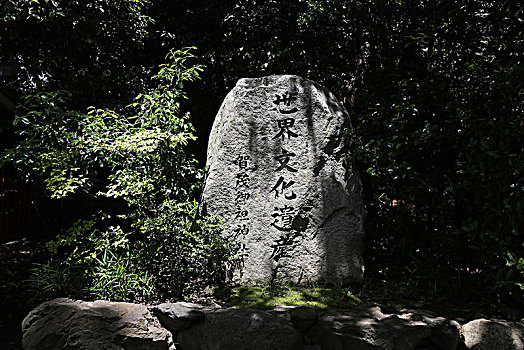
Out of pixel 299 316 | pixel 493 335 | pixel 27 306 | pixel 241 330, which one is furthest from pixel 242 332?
pixel 27 306

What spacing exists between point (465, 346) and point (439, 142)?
2.22 metres

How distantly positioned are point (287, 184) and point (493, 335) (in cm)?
230

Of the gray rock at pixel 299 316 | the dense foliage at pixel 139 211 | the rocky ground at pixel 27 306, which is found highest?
the dense foliage at pixel 139 211

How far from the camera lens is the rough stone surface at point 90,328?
10.4ft

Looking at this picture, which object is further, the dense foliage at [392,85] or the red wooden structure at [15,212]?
the red wooden structure at [15,212]

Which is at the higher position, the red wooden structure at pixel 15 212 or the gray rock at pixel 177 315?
the red wooden structure at pixel 15 212

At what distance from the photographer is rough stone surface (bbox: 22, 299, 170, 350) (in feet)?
10.4

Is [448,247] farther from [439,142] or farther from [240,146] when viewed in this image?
[240,146]

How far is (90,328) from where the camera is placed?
3.19m

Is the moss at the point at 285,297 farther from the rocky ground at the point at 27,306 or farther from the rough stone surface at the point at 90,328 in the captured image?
the rough stone surface at the point at 90,328

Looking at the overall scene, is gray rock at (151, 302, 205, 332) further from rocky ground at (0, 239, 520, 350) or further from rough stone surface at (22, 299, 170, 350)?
rocky ground at (0, 239, 520, 350)

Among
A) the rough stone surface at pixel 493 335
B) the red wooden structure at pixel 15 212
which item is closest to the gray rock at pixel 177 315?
the rough stone surface at pixel 493 335

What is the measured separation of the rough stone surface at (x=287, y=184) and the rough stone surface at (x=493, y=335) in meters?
1.35

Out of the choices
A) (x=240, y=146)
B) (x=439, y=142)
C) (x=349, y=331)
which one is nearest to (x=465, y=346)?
(x=349, y=331)
